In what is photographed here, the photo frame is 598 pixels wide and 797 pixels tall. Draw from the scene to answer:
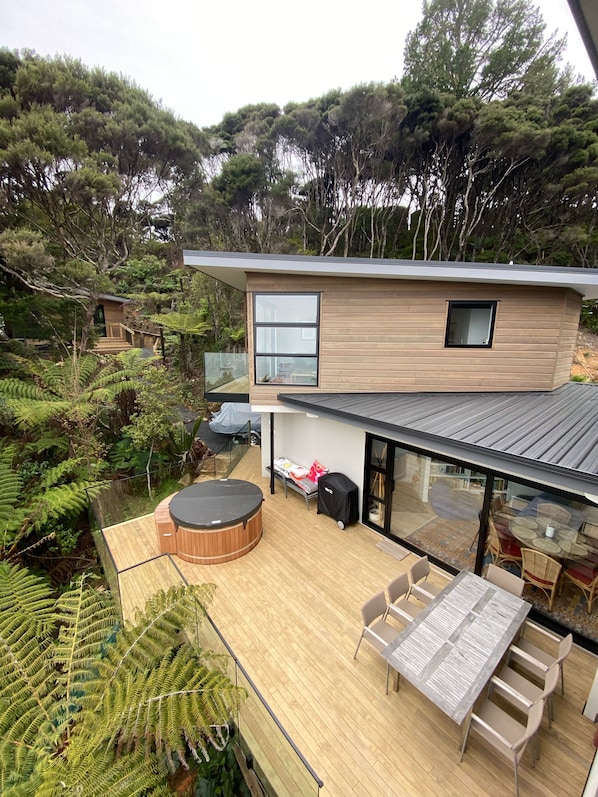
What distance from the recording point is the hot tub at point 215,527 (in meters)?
6.07

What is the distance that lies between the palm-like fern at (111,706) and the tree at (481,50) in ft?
87.4

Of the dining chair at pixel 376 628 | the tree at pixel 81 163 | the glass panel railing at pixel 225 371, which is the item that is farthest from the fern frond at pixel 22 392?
the dining chair at pixel 376 628

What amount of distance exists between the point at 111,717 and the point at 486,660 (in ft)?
12.2

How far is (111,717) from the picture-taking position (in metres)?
3.24

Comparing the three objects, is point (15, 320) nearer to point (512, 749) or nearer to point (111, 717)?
point (111, 717)

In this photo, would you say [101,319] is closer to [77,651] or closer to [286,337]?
[286,337]

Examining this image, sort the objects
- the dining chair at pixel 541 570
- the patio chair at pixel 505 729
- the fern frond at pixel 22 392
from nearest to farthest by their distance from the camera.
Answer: the patio chair at pixel 505 729, the dining chair at pixel 541 570, the fern frond at pixel 22 392

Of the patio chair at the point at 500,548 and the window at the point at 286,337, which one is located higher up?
the window at the point at 286,337

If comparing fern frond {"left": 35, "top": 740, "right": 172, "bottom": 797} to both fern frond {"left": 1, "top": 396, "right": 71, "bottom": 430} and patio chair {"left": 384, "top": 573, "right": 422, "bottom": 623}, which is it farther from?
fern frond {"left": 1, "top": 396, "right": 71, "bottom": 430}

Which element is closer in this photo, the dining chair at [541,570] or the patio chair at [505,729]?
the patio chair at [505,729]

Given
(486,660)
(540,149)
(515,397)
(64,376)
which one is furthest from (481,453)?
(540,149)

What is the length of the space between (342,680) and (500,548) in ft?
9.81

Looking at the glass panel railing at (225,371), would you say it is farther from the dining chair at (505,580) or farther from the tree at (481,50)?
the tree at (481,50)

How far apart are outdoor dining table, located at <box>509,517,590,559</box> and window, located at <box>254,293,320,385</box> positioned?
4.71m
